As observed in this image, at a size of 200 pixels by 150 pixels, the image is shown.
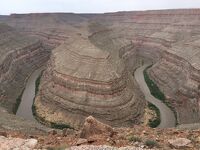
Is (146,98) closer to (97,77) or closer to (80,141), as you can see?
(97,77)

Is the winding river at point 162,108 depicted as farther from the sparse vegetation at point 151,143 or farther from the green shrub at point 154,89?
the sparse vegetation at point 151,143

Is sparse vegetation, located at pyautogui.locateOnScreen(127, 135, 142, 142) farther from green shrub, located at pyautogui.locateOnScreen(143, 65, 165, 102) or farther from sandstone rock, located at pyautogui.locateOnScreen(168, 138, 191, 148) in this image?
green shrub, located at pyautogui.locateOnScreen(143, 65, 165, 102)

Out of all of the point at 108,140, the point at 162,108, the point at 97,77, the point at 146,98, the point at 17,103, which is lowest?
the point at 17,103

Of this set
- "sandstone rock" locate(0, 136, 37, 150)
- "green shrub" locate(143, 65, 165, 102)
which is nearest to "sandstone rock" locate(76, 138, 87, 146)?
"sandstone rock" locate(0, 136, 37, 150)

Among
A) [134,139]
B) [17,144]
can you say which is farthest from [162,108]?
[17,144]

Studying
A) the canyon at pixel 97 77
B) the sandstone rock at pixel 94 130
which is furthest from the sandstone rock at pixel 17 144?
the canyon at pixel 97 77

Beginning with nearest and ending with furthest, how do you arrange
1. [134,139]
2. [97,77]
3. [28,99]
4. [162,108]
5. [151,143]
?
[151,143]
[134,139]
[97,77]
[162,108]
[28,99]
